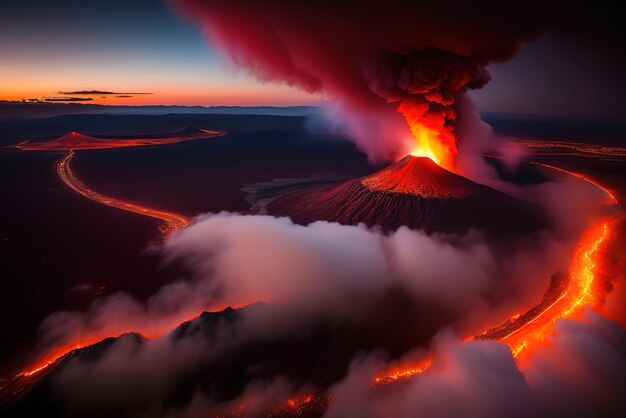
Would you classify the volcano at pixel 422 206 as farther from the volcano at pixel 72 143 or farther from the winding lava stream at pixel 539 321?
the volcano at pixel 72 143

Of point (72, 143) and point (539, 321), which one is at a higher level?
point (539, 321)

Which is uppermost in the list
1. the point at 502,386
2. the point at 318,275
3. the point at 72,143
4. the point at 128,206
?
the point at 318,275

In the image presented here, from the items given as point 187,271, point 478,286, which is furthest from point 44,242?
point 478,286

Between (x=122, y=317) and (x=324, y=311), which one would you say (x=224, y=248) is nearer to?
(x=122, y=317)

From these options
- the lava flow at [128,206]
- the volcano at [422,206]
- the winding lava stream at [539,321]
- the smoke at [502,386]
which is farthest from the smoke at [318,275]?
the lava flow at [128,206]

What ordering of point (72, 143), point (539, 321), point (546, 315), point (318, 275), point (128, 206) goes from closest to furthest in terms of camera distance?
point (539, 321) → point (546, 315) → point (318, 275) → point (128, 206) → point (72, 143)

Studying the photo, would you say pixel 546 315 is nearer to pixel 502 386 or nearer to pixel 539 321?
pixel 539 321

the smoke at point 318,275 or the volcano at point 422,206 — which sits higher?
the volcano at point 422,206

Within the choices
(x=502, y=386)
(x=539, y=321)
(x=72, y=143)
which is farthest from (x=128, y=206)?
(x=72, y=143)
